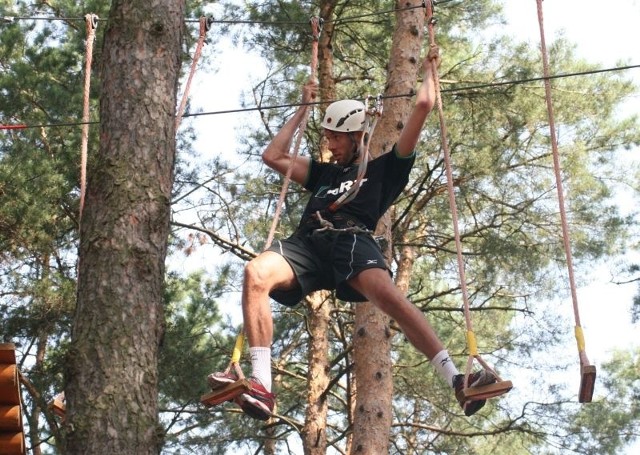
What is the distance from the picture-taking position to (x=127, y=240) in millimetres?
4043

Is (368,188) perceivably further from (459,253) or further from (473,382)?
(473,382)

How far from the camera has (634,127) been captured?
11305mm

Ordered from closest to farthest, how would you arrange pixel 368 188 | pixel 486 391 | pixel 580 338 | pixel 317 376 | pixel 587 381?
pixel 486 391, pixel 587 381, pixel 580 338, pixel 368 188, pixel 317 376

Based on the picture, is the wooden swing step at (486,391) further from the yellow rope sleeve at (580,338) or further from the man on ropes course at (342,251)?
the yellow rope sleeve at (580,338)

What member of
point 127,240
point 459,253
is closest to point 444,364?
point 459,253

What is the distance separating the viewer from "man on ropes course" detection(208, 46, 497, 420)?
456cm

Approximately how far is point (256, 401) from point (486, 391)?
930 mm

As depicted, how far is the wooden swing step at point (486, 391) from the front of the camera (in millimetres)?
4398

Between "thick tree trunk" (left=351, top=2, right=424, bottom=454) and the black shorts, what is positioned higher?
"thick tree trunk" (left=351, top=2, right=424, bottom=454)

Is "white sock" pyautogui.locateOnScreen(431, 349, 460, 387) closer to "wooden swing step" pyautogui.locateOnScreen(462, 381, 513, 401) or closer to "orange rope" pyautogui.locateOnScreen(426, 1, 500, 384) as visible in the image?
"orange rope" pyautogui.locateOnScreen(426, 1, 500, 384)

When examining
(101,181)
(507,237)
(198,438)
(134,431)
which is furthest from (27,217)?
(134,431)

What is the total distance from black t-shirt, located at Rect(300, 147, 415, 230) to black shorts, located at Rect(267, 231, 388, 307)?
0.12 meters

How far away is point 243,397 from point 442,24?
7500mm

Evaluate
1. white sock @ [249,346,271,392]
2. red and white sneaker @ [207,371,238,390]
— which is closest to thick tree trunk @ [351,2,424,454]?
white sock @ [249,346,271,392]
